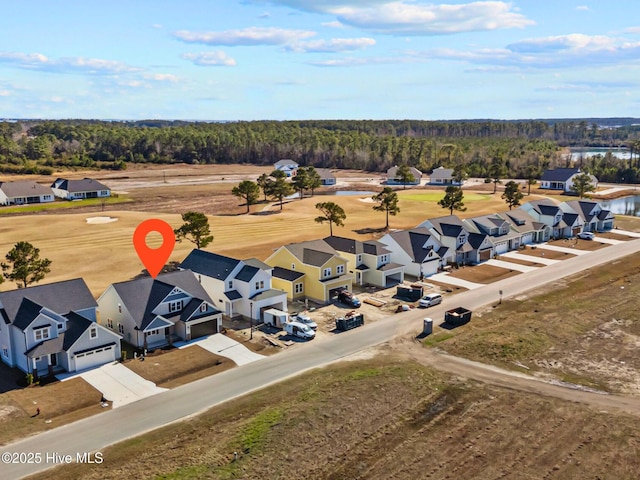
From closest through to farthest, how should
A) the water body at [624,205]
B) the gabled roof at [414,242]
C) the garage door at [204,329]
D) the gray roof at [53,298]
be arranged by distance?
1. the gray roof at [53,298]
2. the garage door at [204,329]
3. the gabled roof at [414,242]
4. the water body at [624,205]

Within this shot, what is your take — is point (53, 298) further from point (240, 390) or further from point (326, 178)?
point (326, 178)

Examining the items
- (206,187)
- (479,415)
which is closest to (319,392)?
(479,415)

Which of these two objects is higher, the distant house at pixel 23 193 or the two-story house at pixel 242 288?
the distant house at pixel 23 193

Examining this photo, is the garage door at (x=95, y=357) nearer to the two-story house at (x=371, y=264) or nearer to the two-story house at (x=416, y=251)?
the two-story house at (x=371, y=264)

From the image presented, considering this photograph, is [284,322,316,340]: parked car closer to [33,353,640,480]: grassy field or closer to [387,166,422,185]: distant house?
[33,353,640,480]: grassy field

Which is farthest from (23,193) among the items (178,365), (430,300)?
(430,300)

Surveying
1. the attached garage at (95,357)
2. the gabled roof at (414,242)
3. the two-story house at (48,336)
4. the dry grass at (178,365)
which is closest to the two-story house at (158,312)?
the dry grass at (178,365)
